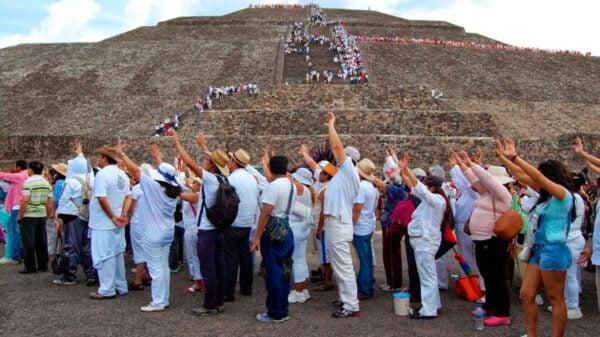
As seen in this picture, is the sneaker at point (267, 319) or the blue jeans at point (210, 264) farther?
the blue jeans at point (210, 264)

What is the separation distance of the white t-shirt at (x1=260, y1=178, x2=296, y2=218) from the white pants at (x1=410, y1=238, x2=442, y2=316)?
5.36ft

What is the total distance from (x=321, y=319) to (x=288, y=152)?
49.4 feet

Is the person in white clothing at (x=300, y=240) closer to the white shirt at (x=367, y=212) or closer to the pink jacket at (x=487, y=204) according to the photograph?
the white shirt at (x=367, y=212)

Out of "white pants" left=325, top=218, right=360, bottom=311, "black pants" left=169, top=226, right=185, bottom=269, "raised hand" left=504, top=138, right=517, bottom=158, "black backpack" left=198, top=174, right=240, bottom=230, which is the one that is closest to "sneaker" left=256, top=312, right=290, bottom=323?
"white pants" left=325, top=218, right=360, bottom=311

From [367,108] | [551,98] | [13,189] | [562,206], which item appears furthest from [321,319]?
[551,98]

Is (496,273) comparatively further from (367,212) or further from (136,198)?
(136,198)

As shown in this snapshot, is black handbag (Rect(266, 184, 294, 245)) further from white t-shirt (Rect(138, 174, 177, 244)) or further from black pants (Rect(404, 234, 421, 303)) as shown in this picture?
black pants (Rect(404, 234, 421, 303))

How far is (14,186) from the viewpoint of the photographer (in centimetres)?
962

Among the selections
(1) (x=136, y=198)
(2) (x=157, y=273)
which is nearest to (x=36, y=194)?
(1) (x=136, y=198)

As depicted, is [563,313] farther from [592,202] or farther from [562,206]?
[592,202]

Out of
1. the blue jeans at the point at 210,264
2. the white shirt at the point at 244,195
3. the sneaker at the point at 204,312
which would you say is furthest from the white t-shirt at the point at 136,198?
the sneaker at the point at 204,312

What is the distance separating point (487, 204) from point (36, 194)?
6.82 metres

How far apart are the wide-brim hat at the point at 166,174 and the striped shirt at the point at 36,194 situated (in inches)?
123

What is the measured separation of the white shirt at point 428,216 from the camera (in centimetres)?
657
